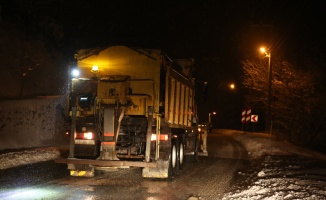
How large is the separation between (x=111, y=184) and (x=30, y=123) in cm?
1439

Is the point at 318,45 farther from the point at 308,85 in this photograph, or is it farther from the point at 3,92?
the point at 3,92

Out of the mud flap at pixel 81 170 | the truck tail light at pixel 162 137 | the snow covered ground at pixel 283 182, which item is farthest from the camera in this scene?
the truck tail light at pixel 162 137

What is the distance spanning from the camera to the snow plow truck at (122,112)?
1212 cm

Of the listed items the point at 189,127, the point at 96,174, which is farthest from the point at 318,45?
the point at 96,174

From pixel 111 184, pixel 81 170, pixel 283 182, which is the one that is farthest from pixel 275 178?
pixel 81 170

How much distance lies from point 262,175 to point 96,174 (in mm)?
5202

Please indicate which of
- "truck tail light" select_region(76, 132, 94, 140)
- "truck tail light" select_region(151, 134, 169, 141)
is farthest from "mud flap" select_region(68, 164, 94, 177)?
"truck tail light" select_region(151, 134, 169, 141)

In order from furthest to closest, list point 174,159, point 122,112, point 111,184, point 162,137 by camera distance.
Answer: point 174,159
point 162,137
point 122,112
point 111,184

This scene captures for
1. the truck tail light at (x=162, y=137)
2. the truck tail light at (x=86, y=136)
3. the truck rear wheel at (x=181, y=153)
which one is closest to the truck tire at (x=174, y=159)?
the truck rear wheel at (x=181, y=153)

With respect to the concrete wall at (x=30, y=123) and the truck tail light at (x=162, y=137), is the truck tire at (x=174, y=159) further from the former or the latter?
the concrete wall at (x=30, y=123)

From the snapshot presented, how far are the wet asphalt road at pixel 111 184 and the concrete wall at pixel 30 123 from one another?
7493 mm

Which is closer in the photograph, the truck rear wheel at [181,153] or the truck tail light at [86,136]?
the truck tail light at [86,136]

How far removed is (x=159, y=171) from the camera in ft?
42.5

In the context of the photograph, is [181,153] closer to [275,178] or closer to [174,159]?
[174,159]
